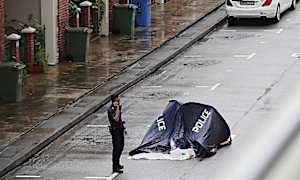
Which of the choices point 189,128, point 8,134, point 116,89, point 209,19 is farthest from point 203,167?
point 209,19

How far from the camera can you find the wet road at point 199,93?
46.2 feet

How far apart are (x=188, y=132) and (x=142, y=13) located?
1692 centimetres

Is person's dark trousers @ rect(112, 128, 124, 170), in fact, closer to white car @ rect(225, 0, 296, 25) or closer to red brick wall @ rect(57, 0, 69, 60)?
red brick wall @ rect(57, 0, 69, 60)

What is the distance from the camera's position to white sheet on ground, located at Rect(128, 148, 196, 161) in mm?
14570

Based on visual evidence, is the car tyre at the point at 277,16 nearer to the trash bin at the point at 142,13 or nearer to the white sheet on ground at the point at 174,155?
the trash bin at the point at 142,13

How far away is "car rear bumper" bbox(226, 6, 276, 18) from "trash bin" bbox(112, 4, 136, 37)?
4.31 metres

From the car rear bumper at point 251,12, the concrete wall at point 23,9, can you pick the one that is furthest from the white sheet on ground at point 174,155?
the car rear bumper at point 251,12

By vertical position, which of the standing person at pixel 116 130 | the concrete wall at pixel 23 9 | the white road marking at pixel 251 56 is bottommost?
the white road marking at pixel 251 56

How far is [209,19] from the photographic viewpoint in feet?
110

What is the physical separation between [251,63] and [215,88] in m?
4.04

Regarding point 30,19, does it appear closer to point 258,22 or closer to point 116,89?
point 116,89

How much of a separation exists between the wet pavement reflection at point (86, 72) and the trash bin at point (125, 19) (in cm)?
36

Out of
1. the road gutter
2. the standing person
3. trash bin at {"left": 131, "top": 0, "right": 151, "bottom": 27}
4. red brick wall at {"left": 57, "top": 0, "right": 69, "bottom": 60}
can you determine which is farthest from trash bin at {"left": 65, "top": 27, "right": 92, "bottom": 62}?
the standing person

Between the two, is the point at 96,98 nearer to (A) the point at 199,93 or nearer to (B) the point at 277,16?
(A) the point at 199,93
